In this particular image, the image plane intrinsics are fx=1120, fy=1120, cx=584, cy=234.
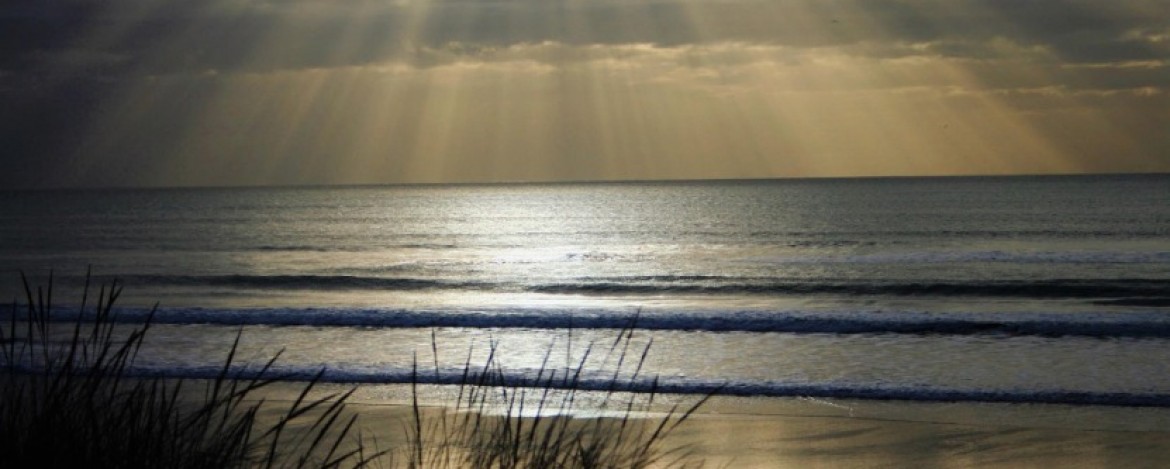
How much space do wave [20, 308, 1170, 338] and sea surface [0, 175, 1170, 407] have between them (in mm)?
79

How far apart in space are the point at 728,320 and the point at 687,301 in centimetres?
636

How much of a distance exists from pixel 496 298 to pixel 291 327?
9.05 meters

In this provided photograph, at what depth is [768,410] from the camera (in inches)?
474

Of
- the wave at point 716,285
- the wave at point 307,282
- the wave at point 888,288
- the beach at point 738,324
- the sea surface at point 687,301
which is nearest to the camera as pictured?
the beach at point 738,324

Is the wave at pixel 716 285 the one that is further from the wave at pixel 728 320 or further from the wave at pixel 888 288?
the wave at pixel 728 320

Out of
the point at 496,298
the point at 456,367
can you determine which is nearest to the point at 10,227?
the point at 496,298

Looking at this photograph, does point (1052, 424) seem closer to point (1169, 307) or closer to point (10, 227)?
point (1169, 307)

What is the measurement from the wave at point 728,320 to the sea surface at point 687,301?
8cm

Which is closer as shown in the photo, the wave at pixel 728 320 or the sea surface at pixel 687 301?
the sea surface at pixel 687 301

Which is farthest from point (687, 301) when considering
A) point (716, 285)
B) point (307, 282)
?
point (307, 282)

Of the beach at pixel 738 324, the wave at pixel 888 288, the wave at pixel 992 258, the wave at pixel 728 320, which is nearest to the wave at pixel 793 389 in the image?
the beach at pixel 738 324

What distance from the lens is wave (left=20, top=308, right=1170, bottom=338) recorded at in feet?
63.3

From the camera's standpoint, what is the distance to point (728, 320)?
2031cm

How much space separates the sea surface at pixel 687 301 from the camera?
14688 mm
